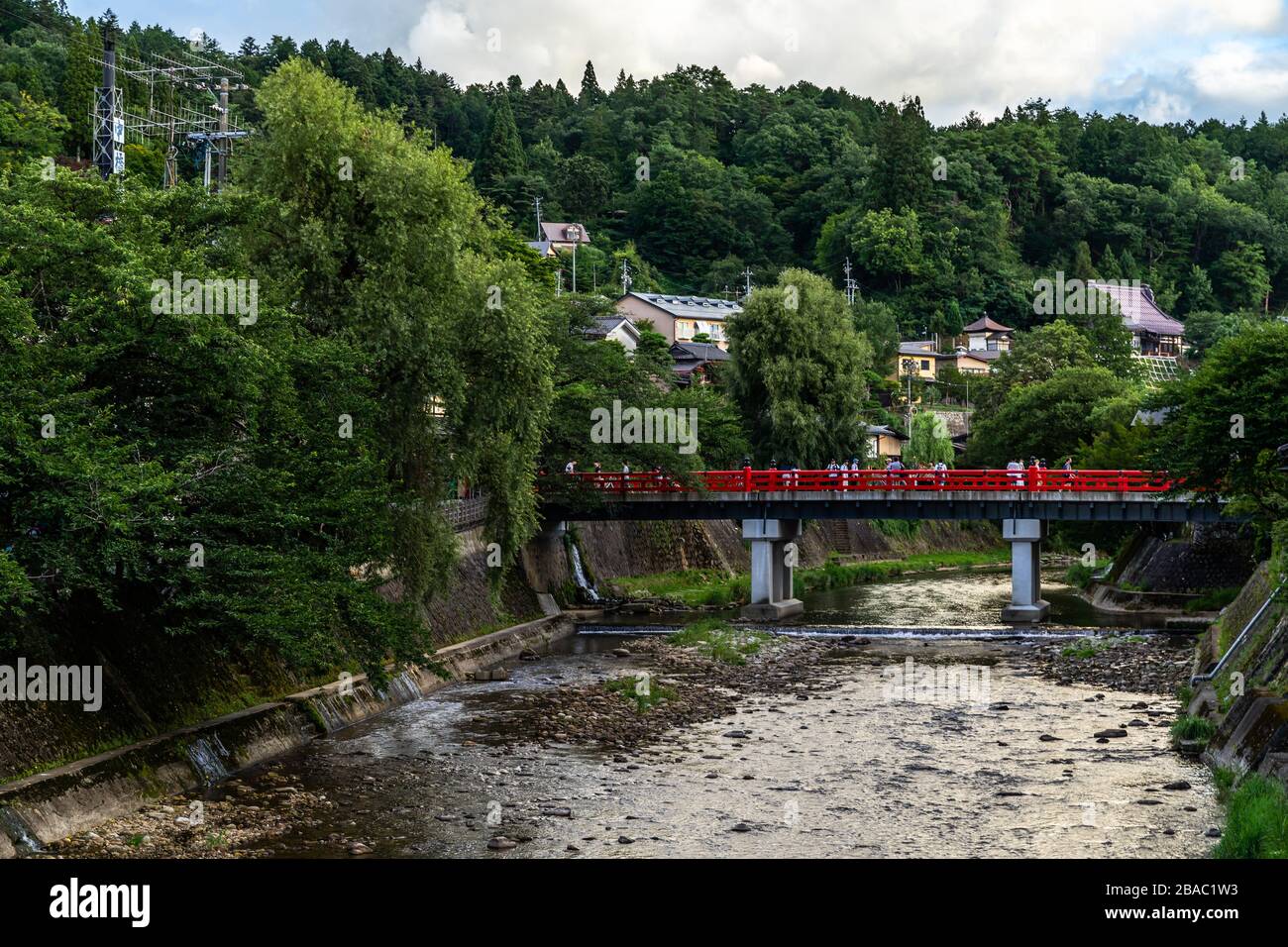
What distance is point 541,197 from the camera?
6220 inches

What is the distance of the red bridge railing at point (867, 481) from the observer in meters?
57.0

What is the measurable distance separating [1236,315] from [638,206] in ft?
224

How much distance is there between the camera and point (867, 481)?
57656mm

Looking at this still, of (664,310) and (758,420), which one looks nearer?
(758,420)

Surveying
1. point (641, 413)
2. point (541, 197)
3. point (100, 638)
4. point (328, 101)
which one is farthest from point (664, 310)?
point (100, 638)

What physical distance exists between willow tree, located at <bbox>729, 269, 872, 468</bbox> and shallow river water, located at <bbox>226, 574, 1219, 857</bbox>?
29.0m

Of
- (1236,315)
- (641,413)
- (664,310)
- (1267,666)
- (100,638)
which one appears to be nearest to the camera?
(100,638)

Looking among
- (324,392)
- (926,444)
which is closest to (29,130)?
(926,444)

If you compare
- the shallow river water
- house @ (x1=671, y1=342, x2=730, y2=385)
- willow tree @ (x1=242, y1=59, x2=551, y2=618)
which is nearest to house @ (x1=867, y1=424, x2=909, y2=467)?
house @ (x1=671, y1=342, x2=730, y2=385)

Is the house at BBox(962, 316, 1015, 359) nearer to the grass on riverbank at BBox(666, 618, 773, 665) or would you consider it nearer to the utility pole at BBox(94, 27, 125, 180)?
the grass on riverbank at BBox(666, 618, 773, 665)

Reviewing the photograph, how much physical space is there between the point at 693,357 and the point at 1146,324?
73.0 meters

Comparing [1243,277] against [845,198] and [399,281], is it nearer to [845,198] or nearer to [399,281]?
[845,198]
